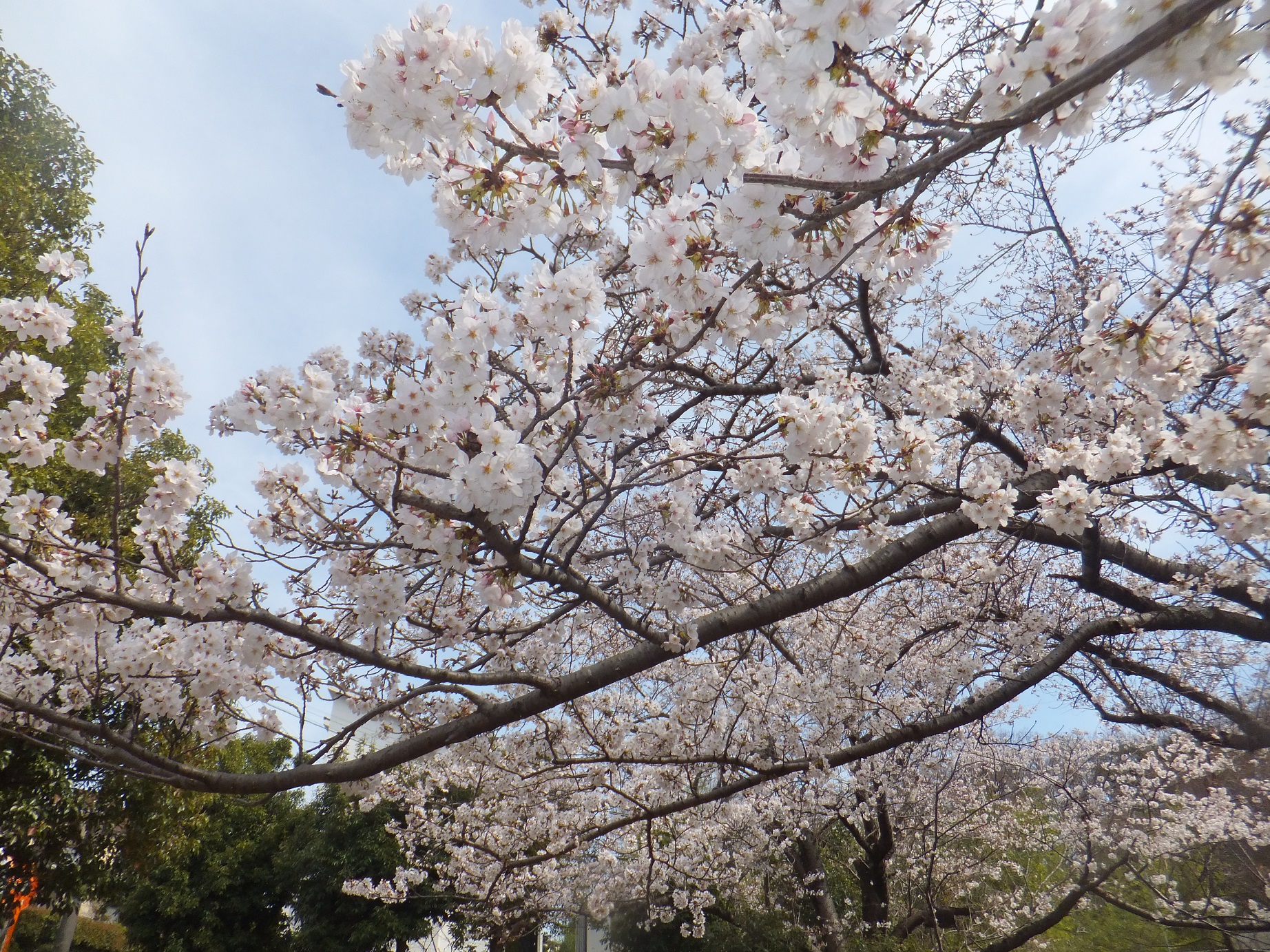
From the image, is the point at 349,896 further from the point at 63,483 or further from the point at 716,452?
the point at 716,452

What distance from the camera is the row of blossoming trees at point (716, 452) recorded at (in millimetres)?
1678

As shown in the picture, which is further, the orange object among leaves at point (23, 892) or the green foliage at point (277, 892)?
the green foliage at point (277, 892)

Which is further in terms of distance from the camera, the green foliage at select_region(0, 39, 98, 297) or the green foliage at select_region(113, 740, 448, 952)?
the green foliage at select_region(113, 740, 448, 952)

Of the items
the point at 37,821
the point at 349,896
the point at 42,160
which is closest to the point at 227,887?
the point at 349,896

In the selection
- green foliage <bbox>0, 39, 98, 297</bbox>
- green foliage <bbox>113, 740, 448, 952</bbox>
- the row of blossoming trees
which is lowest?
green foliage <bbox>113, 740, 448, 952</bbox>

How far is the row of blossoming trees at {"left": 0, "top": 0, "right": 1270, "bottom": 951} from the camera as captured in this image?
1678 millimetres

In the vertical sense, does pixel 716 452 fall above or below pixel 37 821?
above

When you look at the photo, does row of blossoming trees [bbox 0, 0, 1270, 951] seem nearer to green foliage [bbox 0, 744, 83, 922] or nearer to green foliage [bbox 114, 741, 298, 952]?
green foliage [bbox 0, 744, 83, 922]

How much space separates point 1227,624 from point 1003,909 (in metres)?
6.60

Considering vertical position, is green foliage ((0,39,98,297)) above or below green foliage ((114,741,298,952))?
above

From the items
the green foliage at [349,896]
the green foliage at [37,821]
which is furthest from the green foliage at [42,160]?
the green foliage at [349,896]

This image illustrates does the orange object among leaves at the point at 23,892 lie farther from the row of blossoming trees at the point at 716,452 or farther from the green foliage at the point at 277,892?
the green foliage at the point at 277,892

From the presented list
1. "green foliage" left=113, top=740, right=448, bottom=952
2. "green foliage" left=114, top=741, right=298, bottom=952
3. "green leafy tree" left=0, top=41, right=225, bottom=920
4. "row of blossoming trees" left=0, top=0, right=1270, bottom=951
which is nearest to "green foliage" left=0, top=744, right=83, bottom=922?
"green leafy tree" left=0, top=41, right=225, bottom=920

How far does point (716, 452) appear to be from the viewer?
353 centimetres
